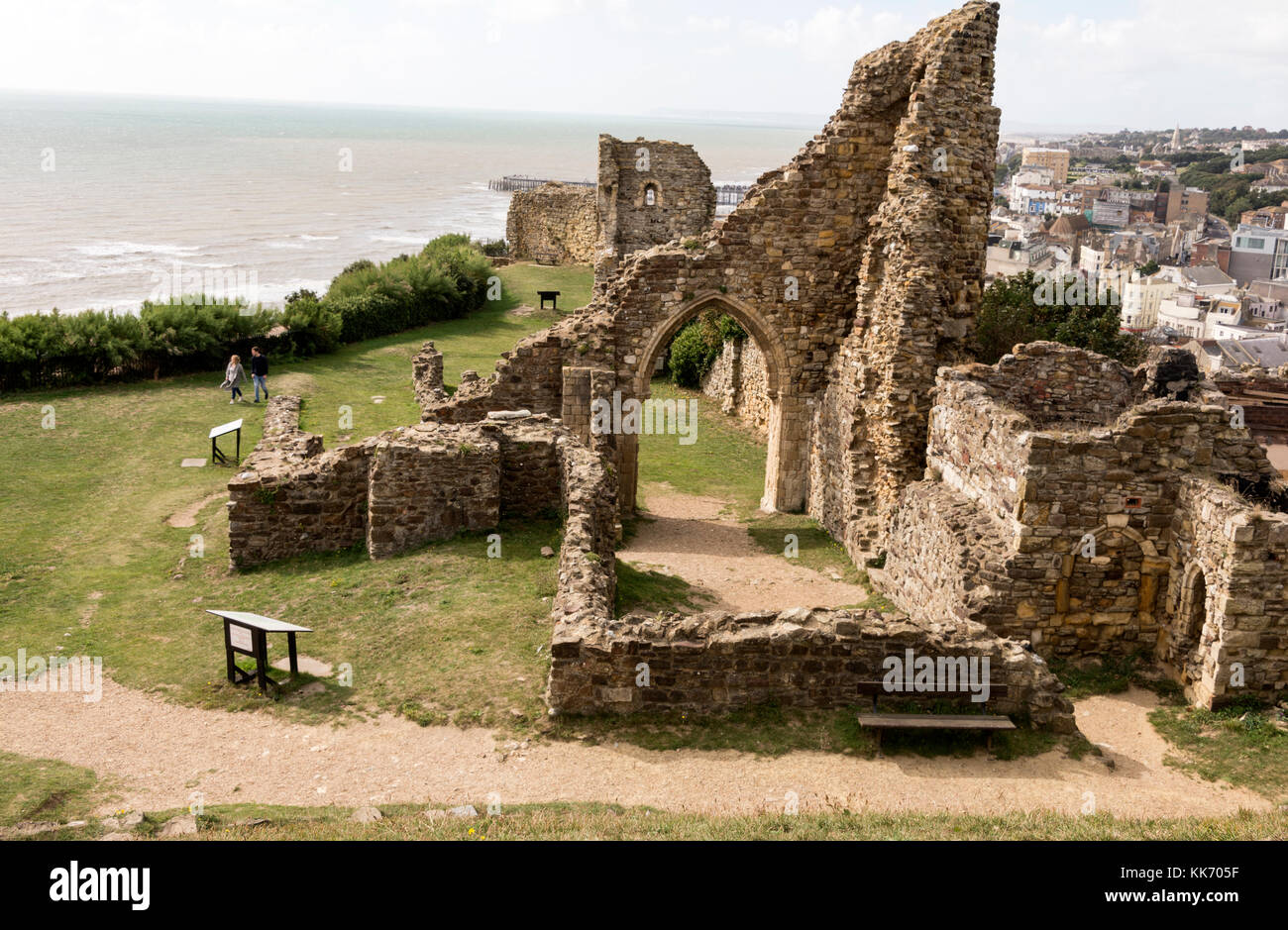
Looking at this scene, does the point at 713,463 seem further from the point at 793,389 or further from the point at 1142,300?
the point at 1142,300

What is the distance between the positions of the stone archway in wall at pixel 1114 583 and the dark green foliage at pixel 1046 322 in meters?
12.9

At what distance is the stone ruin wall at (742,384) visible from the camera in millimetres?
27672

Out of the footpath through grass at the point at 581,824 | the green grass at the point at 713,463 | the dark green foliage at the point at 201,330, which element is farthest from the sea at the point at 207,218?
the footpath through grass at the point at 581,824

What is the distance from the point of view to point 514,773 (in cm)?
987

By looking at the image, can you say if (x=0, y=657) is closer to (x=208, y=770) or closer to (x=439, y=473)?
(x=208, y=770)

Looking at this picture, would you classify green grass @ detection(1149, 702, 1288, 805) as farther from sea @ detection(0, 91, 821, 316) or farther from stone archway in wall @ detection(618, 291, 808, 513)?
sea @ detection(0, 91, 821, 316)

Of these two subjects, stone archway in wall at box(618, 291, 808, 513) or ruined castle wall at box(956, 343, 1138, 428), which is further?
stone archway in wall at box(618, 291, 808, 513)

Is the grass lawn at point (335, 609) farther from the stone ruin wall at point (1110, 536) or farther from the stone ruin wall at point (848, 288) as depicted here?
the stone ruin wall at point (848, 288)

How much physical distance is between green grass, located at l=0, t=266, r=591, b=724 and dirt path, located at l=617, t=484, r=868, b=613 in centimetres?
277

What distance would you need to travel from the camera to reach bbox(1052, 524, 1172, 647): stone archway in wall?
42.7 feet

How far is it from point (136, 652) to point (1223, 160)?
221803 millimetres

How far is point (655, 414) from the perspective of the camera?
97.7 feet

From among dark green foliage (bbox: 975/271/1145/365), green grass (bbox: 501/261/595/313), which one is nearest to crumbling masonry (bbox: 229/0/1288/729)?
dark green foliage (bbox: 975/271/1145/365)

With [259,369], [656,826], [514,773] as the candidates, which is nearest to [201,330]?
[259,369]
